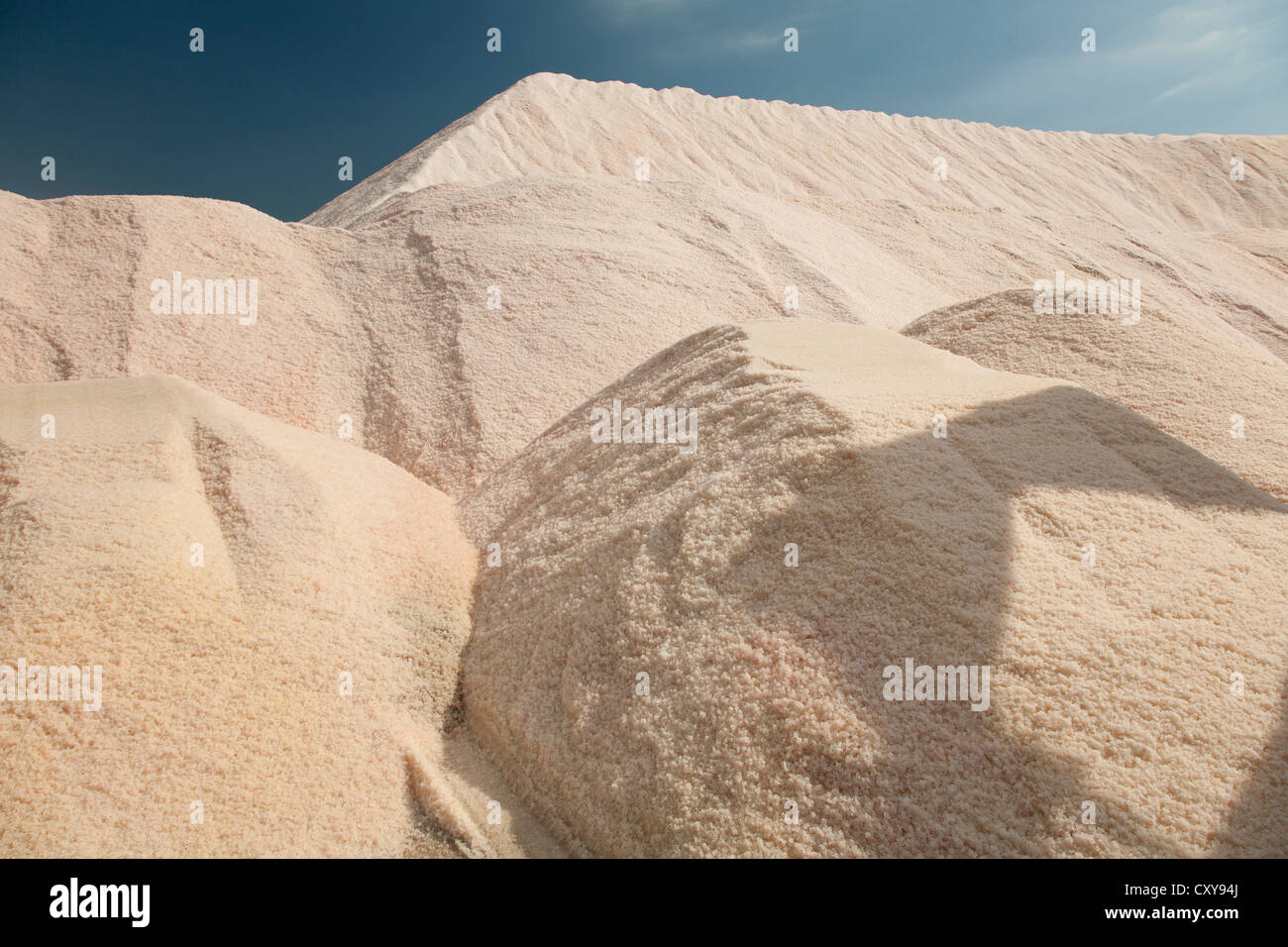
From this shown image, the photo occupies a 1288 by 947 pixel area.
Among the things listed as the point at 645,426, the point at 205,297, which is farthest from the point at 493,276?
the point at 645,426

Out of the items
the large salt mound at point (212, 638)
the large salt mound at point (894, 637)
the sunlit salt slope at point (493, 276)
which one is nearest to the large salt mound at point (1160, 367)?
the sunlit salt slope at point (493, 276)

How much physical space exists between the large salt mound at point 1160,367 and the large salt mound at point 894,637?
91cm

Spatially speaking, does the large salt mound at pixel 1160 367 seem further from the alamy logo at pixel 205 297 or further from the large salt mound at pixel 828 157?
the large salt mound at pixel 828 157

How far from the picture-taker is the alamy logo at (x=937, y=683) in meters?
1.68

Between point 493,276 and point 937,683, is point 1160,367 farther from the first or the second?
point 493,276

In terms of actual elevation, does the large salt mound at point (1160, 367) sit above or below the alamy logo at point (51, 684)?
above

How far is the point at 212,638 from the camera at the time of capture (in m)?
2.11

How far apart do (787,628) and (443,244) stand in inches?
201

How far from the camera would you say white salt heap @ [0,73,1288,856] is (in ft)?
5.27

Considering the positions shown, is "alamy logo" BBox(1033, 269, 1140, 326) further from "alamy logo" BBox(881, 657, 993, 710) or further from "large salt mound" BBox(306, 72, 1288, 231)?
"large salt mound" BBox(306, 72, 1288, 231)

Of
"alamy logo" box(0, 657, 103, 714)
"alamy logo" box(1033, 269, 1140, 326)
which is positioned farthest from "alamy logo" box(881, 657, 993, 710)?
"alamy logo" box(1033, 269, 1140, 326)

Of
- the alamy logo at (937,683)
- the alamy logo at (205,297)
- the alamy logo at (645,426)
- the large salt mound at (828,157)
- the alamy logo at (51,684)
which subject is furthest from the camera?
the large salt mound at (828,157)

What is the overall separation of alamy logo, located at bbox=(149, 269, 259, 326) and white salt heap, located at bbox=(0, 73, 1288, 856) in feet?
1.11
